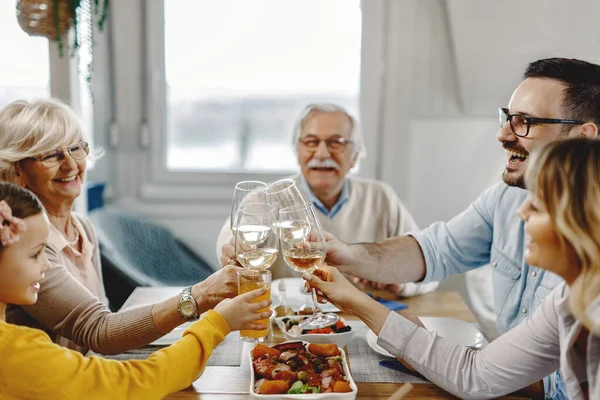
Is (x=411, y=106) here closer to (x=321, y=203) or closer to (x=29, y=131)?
(x=321, y=203)

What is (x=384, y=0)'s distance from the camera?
3.24 m

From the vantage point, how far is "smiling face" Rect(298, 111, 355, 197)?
259cm

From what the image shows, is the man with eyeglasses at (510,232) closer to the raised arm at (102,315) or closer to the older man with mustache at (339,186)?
the raised arm at (102,315)

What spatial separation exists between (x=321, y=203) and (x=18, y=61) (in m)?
2.02

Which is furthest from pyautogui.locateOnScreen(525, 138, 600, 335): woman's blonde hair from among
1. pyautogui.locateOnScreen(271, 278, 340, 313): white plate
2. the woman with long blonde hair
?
pyautogui.locateOnScreen(271, 278, 340, 313): white plate

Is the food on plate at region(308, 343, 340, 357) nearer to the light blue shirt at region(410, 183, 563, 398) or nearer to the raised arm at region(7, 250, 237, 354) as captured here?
the raised arm at region(7, 250, 237, 354)

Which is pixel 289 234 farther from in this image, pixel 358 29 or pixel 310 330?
pixel 358 29

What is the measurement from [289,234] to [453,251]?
2.52ft

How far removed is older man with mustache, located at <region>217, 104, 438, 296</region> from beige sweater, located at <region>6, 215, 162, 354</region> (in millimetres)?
1159

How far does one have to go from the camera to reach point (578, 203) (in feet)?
3.54

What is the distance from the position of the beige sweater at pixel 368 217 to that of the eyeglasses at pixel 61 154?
1040 millimetres

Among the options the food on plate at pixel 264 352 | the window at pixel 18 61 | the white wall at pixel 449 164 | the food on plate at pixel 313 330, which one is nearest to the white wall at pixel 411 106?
the white wall at pixel 449 164

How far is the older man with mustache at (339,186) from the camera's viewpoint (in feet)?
8.54

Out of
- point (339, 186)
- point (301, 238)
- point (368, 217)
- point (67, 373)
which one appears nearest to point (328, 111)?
point (339, 186)
